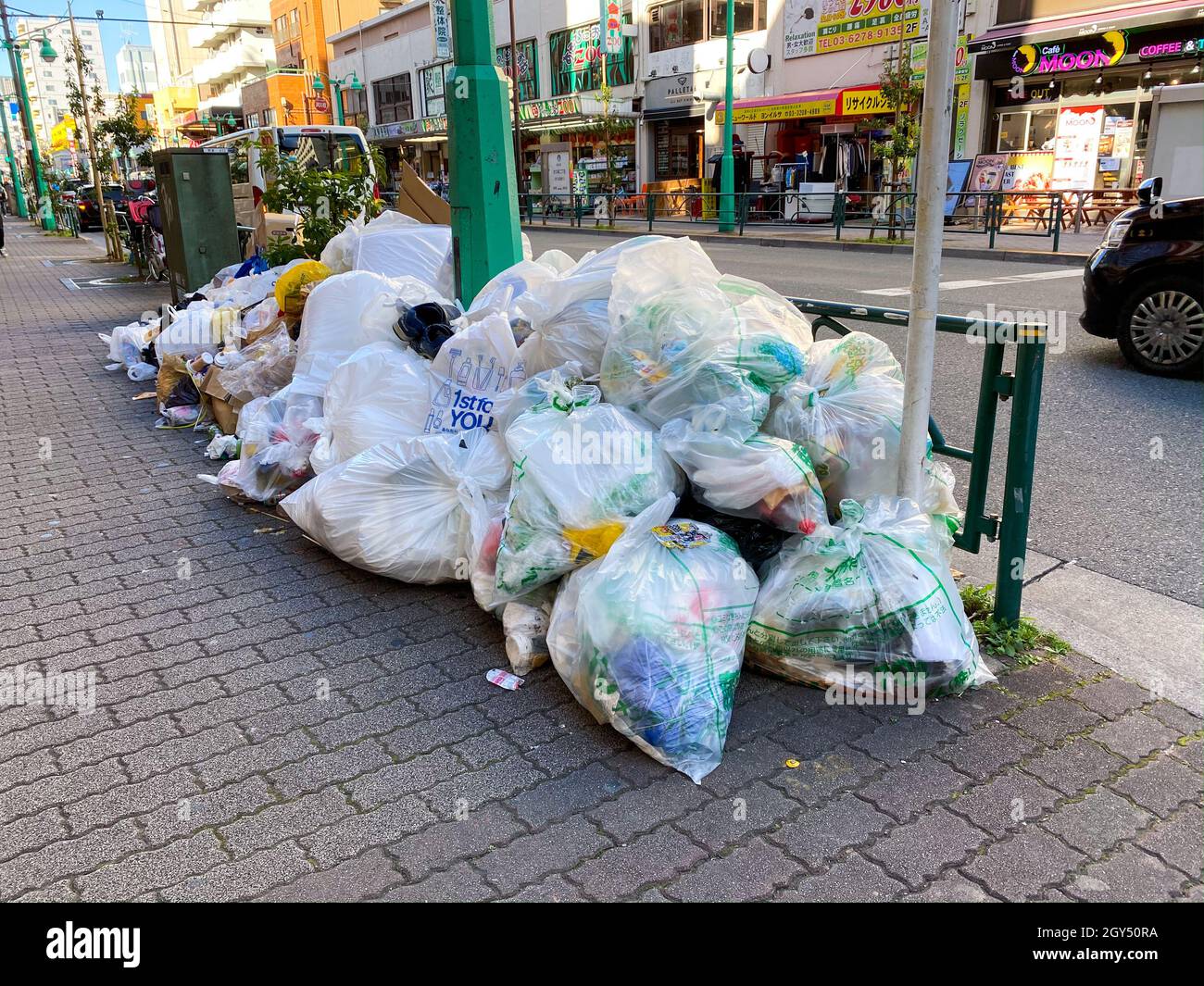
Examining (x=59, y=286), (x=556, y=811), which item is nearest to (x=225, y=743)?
(x=556, y=811)

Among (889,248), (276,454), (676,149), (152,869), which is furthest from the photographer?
(676,149)

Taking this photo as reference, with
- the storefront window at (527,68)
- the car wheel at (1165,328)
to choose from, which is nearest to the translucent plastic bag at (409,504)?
the car wheel at (1165,328)

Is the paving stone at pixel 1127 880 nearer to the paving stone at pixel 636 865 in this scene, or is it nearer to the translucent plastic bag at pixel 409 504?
the paving stone at pixel 636 865

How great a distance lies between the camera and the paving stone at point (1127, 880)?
1961 millimetres

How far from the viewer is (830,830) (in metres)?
2.18

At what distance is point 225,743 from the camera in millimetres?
2566

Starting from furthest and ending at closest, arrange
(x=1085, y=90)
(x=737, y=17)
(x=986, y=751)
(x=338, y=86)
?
(x=338, y=86) → (x=737, y=17) → (x=1085, y=90) → (x=986, y=751)

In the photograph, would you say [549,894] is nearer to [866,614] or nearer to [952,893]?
[952,893]

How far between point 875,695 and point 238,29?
70.2 metres

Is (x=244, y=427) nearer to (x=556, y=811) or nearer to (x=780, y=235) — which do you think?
(x=556, y=811)

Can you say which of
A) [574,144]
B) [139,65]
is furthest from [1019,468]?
[139,65]

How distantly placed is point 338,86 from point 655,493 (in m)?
49.5

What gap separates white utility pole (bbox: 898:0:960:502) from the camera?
2.61m

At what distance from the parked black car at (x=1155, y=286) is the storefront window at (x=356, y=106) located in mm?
45728
